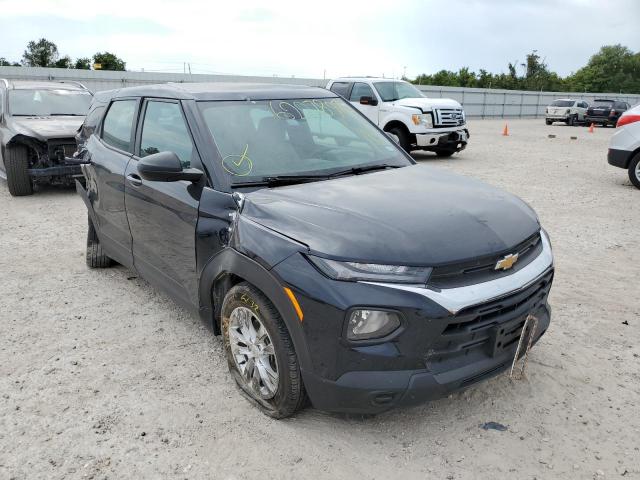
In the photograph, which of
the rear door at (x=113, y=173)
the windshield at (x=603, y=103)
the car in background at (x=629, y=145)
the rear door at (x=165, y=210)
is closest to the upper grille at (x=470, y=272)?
the rear door at (x=165, y=210)

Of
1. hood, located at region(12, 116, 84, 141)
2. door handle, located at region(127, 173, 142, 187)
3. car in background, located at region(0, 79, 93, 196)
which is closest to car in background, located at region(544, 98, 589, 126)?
car in background, located at region(0, 79, 93, 196)

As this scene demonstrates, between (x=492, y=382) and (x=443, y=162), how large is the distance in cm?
1083

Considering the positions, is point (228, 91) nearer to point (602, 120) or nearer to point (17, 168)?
point (17, 168)

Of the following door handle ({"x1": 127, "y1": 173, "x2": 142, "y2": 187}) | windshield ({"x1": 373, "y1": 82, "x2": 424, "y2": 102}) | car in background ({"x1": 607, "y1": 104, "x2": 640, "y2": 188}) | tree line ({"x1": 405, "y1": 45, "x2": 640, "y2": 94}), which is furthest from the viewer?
tree line ({"x1": 405, "y1": 45, "x2": 640, "y2": 94})

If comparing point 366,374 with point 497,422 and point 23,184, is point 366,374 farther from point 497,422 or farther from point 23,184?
point 23,184

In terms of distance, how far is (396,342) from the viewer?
2480mm

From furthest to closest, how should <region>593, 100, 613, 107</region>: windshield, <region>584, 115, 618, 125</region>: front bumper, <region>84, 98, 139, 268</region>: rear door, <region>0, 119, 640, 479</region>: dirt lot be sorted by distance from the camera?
<region>593, 100, 613, 107</region>: windshield, <region>584, 115, 618, 125</region>: front bumper, <region>84, 98, 139, 268</region>: rear door, <region>0, 119, 640, 479</region>: dirt lot

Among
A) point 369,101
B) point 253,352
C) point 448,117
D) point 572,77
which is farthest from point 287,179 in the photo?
point 572,77

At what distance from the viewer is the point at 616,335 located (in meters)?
4.04

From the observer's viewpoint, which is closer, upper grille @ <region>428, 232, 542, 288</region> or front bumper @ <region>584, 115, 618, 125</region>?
upper grille @ <region>428, 232, 542, 288</region>

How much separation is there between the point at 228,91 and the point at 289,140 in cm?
59

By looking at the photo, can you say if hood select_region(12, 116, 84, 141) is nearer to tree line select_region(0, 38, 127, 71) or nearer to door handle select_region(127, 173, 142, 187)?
door handle select_region(127, 173, 142, 187)

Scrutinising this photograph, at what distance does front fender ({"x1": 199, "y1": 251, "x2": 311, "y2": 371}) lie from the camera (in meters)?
2.62

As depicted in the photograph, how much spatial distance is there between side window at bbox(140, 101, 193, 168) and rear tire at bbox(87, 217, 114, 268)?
5.59 ft
